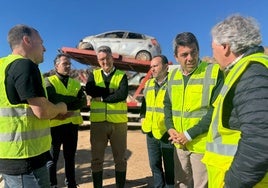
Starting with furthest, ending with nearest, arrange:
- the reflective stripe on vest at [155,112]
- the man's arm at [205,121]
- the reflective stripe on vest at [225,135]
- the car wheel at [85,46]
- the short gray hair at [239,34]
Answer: the car wheel at [85,46], the reflective stripe on vest at [155,112], the man's arm at [205,121], the short gray hair at [239,34], the reflective stripe on vest at [225,135]

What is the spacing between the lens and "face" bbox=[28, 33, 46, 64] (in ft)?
7.99

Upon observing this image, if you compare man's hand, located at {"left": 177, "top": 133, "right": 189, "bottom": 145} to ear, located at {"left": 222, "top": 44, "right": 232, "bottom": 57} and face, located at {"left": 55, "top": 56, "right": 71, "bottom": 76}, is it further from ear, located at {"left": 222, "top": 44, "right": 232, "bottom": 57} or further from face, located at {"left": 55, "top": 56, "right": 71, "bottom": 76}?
face, located at {"left": 55, "top": 56, "right": 71, "bottom": 76}

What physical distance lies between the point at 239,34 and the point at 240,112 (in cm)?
46

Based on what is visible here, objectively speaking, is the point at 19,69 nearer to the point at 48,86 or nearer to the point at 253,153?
the point at 253,153

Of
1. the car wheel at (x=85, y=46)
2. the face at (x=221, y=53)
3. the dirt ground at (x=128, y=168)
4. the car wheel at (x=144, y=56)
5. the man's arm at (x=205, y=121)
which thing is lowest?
the dirt ground at (x=128, y=168)

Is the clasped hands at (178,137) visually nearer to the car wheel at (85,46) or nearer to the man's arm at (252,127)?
the man's arm at (252,127)

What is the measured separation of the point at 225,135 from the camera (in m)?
1.78

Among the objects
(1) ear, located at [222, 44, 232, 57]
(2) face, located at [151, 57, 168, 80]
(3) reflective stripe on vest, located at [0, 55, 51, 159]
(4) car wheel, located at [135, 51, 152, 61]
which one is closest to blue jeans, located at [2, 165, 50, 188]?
(3) reflective stripe on vest, located at [0, 55, 51, 159]

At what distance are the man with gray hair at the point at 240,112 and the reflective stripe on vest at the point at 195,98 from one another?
108cm

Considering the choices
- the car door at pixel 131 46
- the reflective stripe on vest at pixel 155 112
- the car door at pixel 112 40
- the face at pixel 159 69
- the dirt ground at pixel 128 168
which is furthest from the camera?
the car door at pixel 112 40

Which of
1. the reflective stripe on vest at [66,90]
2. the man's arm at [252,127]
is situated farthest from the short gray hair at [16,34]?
the reflective stripe on vest at [66,90]

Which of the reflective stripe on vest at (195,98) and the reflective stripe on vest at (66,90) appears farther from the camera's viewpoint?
the reflective stripe on vest at (66,90)

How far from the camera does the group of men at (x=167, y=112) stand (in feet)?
5.10

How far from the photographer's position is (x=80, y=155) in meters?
7.53
